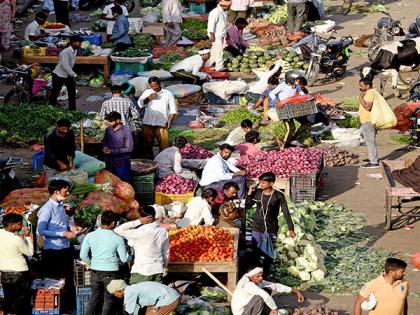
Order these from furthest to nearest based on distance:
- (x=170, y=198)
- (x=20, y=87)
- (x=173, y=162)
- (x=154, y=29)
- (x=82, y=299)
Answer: (x=154, y=29)
(x=20, y=87)
(x=173, y=162)
(x=170, y=198)
(x=82, y=299)

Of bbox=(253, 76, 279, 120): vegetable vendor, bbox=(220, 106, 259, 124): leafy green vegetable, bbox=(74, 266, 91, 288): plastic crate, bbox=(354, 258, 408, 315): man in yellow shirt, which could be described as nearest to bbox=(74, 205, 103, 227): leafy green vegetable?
bbox=(74, 266, 91, 288): plastic crate

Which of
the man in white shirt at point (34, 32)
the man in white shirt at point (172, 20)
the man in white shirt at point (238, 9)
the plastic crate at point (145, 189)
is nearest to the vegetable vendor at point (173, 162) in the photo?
A: the plastic crate at point (145, 189)

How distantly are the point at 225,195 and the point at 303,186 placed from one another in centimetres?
190

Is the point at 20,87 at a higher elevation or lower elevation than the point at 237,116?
higher

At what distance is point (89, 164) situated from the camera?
15.6 metres

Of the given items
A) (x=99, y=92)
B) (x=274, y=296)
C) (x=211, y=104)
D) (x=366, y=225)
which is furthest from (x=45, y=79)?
(x=274, y=296)

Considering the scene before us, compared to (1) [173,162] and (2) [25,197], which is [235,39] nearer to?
(1) [173,162]

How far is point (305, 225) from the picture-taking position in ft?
48.4

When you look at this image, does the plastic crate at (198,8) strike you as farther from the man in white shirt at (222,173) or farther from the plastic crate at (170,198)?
the plastic crate at (170,198)

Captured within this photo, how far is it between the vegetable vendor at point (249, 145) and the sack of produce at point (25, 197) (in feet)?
11.4

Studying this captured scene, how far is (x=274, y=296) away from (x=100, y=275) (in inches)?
89.9

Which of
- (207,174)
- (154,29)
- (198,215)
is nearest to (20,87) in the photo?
(207,174)

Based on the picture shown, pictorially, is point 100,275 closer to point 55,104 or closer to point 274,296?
point 274,296

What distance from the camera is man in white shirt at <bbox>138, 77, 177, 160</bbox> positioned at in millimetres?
17359
